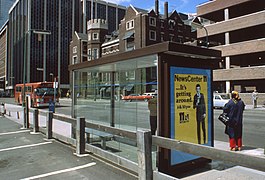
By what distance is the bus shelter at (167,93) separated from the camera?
521 centimetres

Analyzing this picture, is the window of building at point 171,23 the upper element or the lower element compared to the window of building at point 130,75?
upper

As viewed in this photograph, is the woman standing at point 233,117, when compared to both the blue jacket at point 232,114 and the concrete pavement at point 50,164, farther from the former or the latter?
the concrete pavement at point 50,164

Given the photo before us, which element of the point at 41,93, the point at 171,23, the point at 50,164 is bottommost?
the point at 50,164

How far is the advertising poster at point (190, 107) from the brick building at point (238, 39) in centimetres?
2754

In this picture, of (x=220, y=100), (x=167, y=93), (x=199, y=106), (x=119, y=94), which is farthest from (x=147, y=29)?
(x=167, y=93)

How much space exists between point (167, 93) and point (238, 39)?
41.3 m

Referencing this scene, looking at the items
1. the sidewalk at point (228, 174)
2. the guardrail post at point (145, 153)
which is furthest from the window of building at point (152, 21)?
the guardrail post at point (145, 153)

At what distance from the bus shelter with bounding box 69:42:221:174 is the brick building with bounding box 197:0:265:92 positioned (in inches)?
1068

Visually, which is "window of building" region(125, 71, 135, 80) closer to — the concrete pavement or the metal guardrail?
the metal guardrail

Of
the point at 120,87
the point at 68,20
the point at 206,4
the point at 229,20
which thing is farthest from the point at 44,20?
the point at 120,87

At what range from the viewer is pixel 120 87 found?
810cm

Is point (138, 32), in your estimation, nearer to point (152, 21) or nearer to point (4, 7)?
point (152, 21)

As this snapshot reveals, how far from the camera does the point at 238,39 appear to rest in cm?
4212

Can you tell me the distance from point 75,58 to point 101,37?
12.9 m
